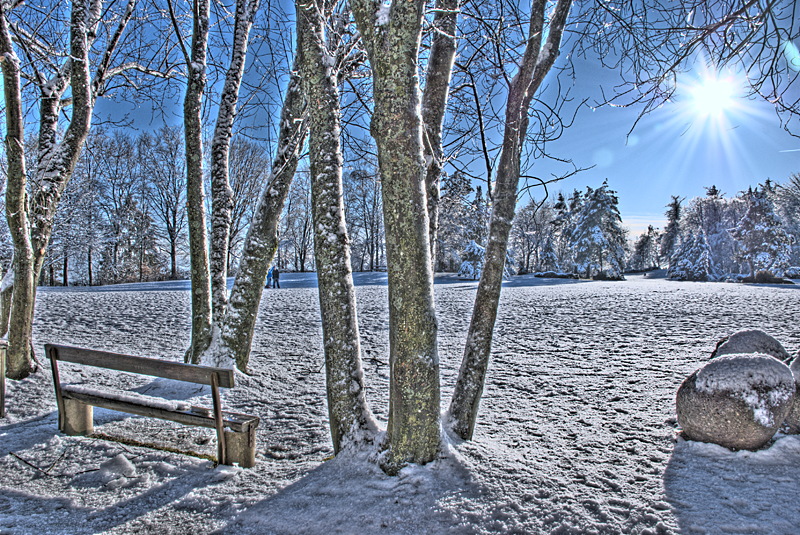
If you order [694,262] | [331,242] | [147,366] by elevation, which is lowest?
[147,366]

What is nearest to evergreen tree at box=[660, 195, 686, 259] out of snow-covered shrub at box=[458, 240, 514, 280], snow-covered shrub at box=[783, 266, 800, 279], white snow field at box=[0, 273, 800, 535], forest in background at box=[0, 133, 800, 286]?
forest in background at box=[0, 133, 800, 286]

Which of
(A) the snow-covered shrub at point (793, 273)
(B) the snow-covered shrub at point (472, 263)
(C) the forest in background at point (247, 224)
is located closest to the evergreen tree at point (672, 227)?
(C) the forest in background at point (247, 224)

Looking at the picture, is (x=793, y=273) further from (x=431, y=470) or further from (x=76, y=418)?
(x=76, y=418)

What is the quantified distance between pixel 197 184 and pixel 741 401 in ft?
21.6

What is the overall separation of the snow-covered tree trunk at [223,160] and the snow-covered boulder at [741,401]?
19.0 feet

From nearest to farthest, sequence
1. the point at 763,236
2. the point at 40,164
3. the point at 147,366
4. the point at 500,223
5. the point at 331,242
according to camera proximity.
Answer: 1. the point at 331,242
2. the point at 147,366
3. the point at 500,223
4. the point at 40,164
5. the point at 763,236

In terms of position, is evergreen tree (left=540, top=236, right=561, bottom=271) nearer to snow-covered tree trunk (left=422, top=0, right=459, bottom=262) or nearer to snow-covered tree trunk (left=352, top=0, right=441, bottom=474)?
snow-covered tree trunk (left=422, top=0, right=459, bottom=262)

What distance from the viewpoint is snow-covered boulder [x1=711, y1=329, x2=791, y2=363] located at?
12.6 feet

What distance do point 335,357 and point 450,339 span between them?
531 cm

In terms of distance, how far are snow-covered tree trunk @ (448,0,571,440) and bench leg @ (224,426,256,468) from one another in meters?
1.65

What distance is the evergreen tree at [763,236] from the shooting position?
2855 centimetres

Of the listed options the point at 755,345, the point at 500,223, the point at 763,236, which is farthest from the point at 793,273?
the point at 500,223

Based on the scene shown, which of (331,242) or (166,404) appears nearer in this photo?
(331,242)

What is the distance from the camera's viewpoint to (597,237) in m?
34.1
